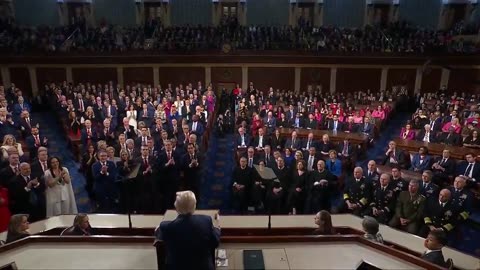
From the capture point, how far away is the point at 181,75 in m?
18.5

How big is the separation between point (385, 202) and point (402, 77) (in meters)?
13.4

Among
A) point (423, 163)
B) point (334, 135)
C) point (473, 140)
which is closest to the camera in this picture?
point (423, 163)

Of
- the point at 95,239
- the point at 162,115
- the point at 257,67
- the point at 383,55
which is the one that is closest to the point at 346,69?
the point at 383,55

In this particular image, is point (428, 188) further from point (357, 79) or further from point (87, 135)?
point (357, 79)

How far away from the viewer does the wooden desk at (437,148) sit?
8.44 m

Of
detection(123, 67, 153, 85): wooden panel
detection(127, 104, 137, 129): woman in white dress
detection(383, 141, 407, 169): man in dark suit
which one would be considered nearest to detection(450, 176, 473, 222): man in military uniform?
detection(383, 141, 407, 169): man in dark suit

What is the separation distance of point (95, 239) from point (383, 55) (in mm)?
16284

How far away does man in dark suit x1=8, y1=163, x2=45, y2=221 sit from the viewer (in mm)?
5898

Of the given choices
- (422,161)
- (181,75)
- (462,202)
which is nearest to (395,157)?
(422,161)

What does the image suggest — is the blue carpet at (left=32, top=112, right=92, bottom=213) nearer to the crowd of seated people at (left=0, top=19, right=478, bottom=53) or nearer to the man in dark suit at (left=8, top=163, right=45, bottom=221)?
the man in dark suit at (left=8, top=163, right=45, bottom=221)

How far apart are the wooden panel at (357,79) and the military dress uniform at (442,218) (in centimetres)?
1308

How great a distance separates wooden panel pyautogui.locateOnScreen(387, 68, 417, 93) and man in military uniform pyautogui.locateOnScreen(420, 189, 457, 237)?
43.6ft

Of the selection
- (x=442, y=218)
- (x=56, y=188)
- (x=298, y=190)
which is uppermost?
(x=56, y=188)

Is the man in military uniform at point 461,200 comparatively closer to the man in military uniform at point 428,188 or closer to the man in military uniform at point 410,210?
the man in military uniform at point 428,188
